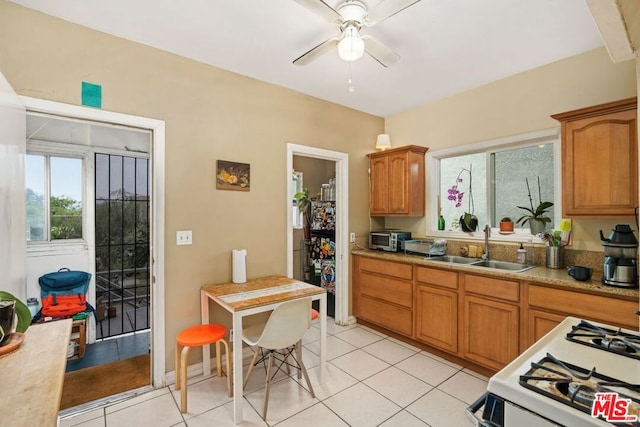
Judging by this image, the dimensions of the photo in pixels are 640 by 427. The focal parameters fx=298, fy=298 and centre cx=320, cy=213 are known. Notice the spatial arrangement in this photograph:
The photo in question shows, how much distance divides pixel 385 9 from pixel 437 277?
231cm

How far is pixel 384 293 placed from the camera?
3.46 meters

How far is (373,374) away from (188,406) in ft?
4.97

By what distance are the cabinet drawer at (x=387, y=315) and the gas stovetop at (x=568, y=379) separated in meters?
2.05

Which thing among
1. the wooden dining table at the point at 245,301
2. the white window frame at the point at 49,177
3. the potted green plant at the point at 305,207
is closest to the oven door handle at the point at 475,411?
the wooden dining table at the point at 245,301

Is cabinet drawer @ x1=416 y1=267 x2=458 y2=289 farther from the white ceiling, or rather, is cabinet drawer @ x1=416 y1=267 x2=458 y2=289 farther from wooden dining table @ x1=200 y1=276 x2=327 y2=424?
the white ceiling

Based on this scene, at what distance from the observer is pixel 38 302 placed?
3172 millimetres

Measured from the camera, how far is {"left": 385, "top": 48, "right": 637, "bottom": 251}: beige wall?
2.42 metres

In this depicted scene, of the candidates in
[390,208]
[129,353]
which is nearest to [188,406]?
[129,353]

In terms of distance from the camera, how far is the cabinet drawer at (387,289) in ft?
10.5

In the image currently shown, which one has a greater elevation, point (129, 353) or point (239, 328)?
point (239, 328)

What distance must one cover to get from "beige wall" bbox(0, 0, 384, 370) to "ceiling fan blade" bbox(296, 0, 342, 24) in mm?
1418

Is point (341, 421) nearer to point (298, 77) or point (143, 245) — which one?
point (298, 77)

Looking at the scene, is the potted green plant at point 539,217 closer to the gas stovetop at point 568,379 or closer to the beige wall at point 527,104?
the beige wall at point 527,104

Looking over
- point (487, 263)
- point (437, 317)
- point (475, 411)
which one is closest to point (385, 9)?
point (475, 411)
